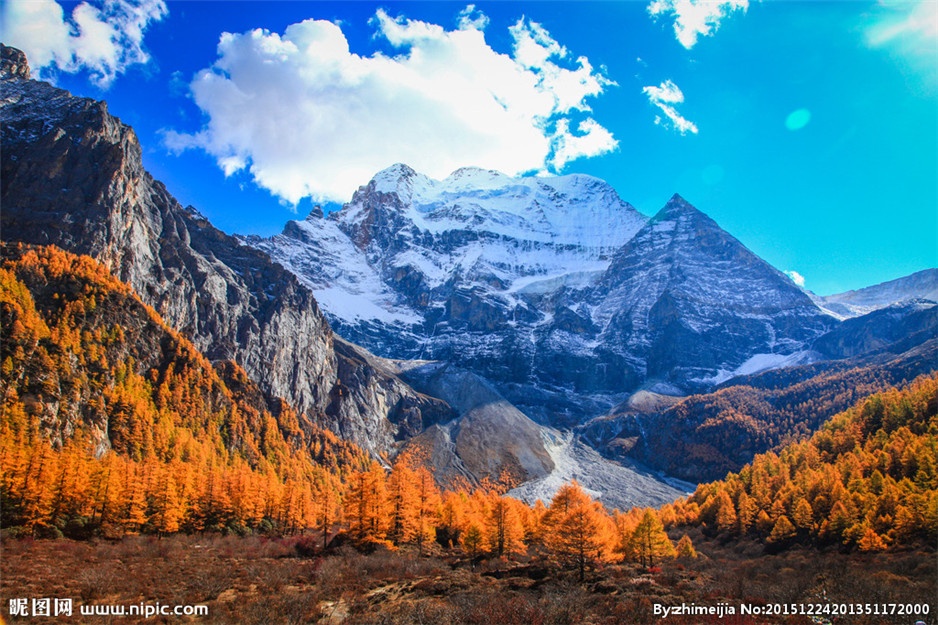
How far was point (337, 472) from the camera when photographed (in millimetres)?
154125

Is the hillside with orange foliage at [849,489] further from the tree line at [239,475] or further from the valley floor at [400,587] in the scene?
the valley floor at [400,587]

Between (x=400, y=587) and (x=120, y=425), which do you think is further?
(x=120, y=425)

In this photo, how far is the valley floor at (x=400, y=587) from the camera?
2564 cm

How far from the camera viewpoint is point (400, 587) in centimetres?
3534

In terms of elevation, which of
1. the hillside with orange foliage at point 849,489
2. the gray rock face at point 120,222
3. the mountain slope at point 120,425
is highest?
the gray rock face at point 120,222

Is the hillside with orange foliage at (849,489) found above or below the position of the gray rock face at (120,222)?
below

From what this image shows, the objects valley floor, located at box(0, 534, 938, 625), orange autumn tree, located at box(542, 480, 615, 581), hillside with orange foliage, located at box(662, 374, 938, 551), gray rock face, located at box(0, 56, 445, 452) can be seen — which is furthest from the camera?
gray rock face, located at box(0, 56, 445, 452)

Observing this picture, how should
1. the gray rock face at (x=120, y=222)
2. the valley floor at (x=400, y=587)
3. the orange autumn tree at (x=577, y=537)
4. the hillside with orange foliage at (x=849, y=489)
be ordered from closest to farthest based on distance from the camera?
1. the valley floor at (x=400, y=587)
2. the orange autumn tree at (x=577, y=537)
3. the hillside with orange foliage at (x=849, y=489)
4. the gray rock face at (x=120, y=222)

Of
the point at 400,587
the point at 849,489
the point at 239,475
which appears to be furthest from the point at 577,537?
the point at 239,475

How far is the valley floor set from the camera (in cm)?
2564

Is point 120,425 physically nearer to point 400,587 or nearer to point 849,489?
point 400,587

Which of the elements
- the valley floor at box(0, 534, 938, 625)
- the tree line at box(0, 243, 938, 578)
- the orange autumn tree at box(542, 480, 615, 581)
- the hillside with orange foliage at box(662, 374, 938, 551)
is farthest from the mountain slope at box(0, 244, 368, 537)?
the hillside with orange foliage at box(662, 374, 938, 551)

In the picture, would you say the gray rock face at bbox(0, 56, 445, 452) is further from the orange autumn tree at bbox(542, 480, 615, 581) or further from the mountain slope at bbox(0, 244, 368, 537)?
the orange autumn tree at bbox(542, 480, 615, 581)

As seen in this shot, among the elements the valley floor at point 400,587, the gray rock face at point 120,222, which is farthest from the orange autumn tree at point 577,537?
the gray rock face at point 120,222
